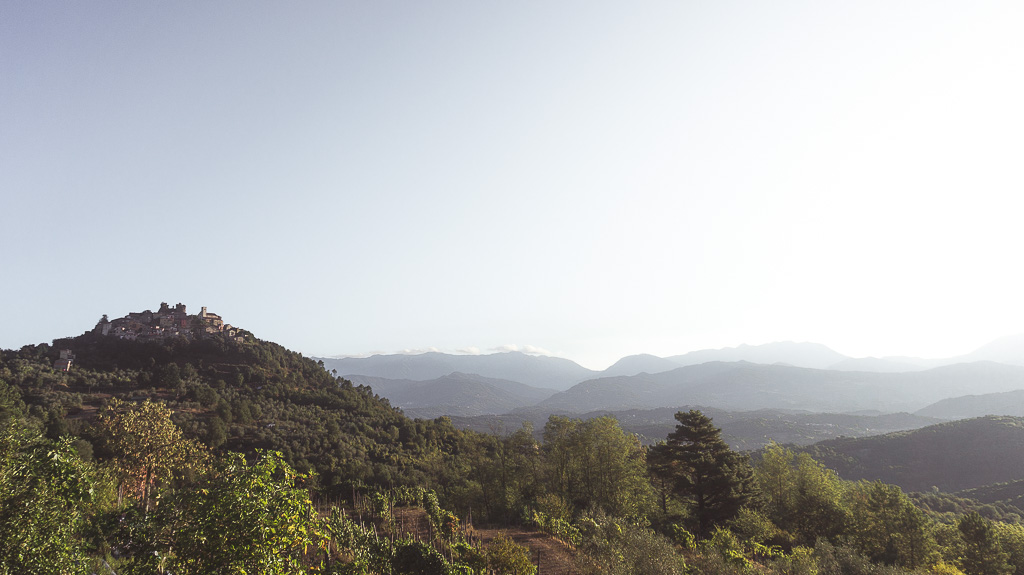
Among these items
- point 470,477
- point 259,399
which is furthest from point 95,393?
point 470,477

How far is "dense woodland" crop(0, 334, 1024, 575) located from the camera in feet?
27.1

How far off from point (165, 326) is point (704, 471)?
125 m

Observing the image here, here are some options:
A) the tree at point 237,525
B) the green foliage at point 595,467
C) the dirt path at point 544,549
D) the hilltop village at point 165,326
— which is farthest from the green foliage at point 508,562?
the hilltop village at point 165,326

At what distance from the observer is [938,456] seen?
13912cm

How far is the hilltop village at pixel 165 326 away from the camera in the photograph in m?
95.0

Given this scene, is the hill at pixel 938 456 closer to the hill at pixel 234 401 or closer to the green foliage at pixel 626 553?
the hill at pixel 234 401

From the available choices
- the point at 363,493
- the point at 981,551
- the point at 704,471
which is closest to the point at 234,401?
the point at 363,493

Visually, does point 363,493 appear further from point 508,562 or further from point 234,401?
point 234,401

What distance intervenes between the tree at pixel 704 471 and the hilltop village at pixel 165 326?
104 m

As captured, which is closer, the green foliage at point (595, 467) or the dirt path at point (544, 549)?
the dirt path at point (544, 549)

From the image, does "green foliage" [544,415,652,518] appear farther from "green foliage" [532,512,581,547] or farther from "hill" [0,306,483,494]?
"hill" [0,306,483,494]

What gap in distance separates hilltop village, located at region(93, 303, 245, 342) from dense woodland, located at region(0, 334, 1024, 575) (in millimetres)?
6587

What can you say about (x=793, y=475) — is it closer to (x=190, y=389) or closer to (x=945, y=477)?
(x=190, y=389)

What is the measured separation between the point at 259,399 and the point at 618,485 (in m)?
69.5
